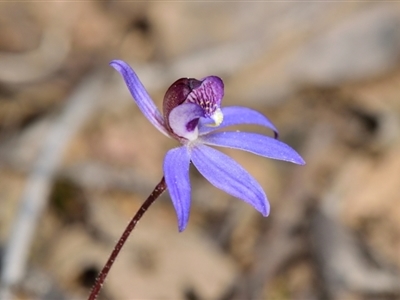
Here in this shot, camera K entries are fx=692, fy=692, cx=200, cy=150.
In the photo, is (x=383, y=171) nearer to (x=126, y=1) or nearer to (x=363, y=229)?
(x=363, y=229)

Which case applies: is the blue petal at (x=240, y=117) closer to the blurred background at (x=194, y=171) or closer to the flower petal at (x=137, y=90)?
the flower petal at (x=137, y=90)

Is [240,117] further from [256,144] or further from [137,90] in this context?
[137,90]

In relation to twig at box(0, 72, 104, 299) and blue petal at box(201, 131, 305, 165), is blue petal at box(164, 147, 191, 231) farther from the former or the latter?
twig at box(0, 72, 104, 299)

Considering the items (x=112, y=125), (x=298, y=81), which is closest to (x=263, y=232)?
(x=112, y=125)

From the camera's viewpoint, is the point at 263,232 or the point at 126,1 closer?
the point at 263,232

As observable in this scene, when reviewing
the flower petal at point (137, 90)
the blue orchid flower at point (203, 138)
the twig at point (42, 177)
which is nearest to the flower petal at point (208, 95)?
the blue orchid flower at point (203, 138)

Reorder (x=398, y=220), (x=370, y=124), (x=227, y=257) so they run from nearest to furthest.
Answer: (x=227, y=257) → (x=398, y=220) → (x=370, y=124)
